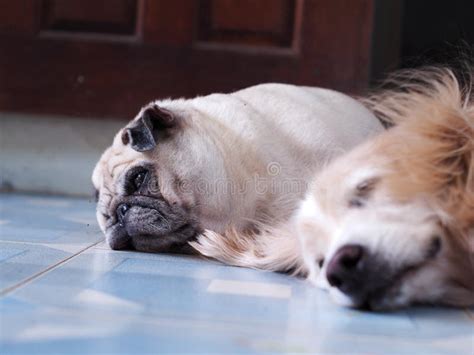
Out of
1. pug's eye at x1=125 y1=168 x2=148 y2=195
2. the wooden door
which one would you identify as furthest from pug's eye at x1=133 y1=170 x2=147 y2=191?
the wooden door

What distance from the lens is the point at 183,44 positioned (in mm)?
2338

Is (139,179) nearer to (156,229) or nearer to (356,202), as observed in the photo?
(156,229)

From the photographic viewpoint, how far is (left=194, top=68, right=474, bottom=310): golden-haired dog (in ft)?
3.25

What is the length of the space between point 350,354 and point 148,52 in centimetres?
170

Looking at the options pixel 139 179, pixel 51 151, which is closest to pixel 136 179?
pixel 139 179

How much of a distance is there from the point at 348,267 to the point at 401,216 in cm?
11

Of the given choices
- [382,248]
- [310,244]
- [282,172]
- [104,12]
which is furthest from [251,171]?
[104,12]

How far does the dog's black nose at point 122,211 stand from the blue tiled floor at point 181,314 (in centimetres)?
22

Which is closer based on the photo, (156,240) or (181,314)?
(181,314)

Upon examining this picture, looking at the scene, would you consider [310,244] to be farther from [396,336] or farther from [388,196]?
[396,336]

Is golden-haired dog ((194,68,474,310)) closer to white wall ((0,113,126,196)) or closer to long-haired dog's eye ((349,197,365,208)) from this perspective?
long-haired dog's eye ((349,197,365,208))

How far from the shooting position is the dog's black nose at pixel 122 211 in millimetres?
1601

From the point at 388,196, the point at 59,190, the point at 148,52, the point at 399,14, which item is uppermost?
the point at 399,14

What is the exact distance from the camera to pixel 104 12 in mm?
2342
